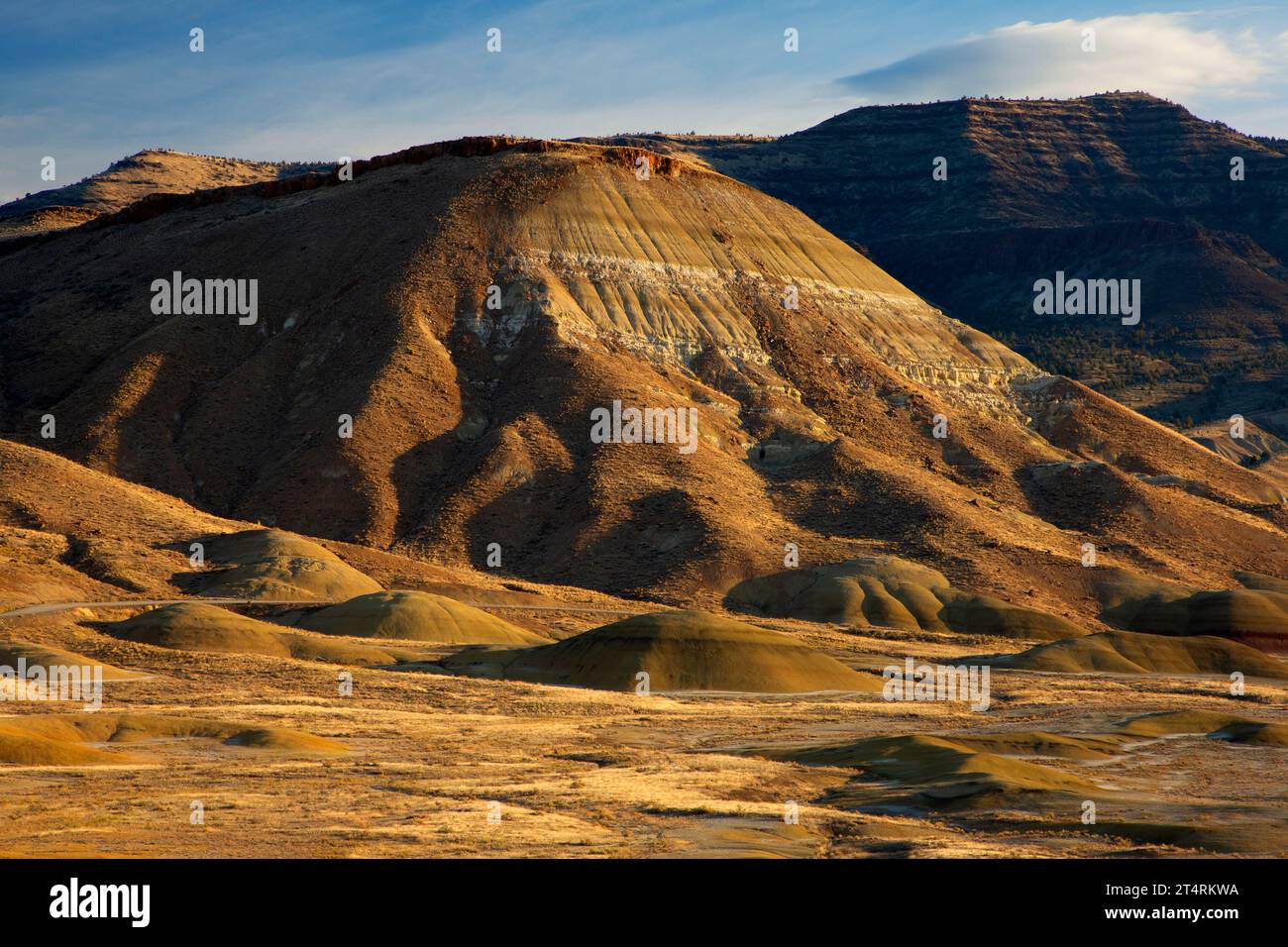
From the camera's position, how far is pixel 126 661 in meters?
55.2

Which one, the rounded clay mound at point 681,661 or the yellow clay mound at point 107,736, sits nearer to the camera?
the yellow clay mound at point 107,736

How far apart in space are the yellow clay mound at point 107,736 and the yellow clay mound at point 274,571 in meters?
26.7

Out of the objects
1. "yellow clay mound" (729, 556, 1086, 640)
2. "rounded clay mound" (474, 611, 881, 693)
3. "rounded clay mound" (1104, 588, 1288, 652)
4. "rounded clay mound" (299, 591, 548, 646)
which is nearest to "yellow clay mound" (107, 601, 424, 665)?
"rounded clay mound" (299, 591, 548, 646)

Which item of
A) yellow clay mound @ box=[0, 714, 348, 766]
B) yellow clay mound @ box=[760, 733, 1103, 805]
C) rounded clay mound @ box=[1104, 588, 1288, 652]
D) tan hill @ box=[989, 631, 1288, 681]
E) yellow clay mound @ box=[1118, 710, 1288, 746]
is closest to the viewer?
yellow clay mound @ box=[760, 733, 1103, 805]

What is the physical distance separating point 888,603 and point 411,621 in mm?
27333

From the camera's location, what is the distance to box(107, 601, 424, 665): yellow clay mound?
58.3 m

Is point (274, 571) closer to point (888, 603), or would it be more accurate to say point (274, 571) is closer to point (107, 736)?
point (888, 603)

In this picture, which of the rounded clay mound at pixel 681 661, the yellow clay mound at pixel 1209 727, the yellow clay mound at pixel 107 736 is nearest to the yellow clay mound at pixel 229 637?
the rounded clay mound at pixel 681 661

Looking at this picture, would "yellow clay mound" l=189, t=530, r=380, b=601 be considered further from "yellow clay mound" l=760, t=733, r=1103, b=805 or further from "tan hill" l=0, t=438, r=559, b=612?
"yellow clay mound" l=760, t=733, r=1103, b=805

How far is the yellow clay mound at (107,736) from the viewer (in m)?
35.4

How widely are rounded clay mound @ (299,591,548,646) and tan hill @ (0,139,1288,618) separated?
16.2 metres

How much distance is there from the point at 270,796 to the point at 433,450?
207 feet

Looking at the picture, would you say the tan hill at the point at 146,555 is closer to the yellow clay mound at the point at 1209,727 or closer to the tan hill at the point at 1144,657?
the tan hill at the point at 1144,657

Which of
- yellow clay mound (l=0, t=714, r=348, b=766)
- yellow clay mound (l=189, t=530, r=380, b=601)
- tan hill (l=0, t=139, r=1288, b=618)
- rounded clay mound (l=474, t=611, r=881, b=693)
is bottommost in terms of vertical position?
rounded clay mound (l=474, t=611, r=881, b=693)
